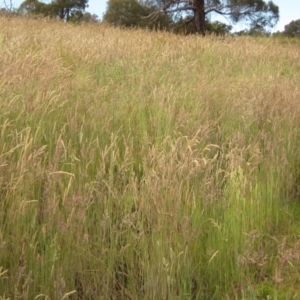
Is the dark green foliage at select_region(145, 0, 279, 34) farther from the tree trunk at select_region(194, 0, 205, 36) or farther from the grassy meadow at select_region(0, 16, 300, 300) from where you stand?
the grassy meadow at select_region(0, 16, 300, 300)

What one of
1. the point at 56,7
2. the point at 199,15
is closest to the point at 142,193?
the point at 199,15

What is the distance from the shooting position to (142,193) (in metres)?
2.48

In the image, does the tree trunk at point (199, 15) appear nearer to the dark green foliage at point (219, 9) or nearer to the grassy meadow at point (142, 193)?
the dark green foliage at point (219, 9)

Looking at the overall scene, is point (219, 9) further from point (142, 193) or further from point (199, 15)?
point (142, 193)

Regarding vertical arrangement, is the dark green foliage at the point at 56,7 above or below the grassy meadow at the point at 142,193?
above

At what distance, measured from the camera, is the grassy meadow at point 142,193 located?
2.21 metres

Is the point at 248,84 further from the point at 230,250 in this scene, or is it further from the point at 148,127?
the point at 230,250

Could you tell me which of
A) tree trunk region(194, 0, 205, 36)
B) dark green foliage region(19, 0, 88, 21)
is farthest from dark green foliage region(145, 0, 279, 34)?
dark green foliage region(19, 0, 88, 21)

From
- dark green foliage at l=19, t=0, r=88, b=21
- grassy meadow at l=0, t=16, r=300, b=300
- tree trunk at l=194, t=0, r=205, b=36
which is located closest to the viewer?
grassy meadow at l=0, t=16, r=300, b=300

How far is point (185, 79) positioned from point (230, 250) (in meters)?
3.41

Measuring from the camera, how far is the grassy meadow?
7.26 feet

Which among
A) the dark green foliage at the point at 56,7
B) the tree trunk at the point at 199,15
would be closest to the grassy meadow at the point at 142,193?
the tree trunk at the point at 199,15

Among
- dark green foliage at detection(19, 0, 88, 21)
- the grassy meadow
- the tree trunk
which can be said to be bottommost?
the grassy meadow

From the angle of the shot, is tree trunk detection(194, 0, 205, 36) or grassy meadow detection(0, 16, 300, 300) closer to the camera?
grassy meadow detection(0, 16, 300, 300)
